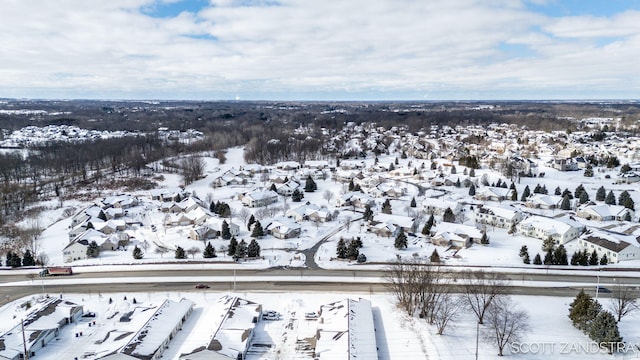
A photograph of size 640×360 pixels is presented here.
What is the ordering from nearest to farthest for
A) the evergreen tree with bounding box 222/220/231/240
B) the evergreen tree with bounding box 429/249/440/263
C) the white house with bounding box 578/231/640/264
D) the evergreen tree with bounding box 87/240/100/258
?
1. the evergreen tree with bounding box 429/249/440/263
2. the white house with bounding box 578/231/640/264
3. the evergreen tree with bounding box 87/240/100/258
4. the evergreen tree with bounding box 222/220/231/240

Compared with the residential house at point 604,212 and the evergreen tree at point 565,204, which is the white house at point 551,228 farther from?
the evergreen tree at point 565,204

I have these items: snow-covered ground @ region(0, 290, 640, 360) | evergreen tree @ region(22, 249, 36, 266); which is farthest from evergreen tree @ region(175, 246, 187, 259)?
evergreen tree @ region(22, 249, 36, 266)

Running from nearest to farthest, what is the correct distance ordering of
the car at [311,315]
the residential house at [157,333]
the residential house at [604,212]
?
the residential house at [157,333], the car at [311,315], the residential house at [604,212]

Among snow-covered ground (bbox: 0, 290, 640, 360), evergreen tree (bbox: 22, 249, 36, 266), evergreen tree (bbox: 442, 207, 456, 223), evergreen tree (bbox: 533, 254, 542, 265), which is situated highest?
evergreen tree (bbox: 442, 207, 456, 223)

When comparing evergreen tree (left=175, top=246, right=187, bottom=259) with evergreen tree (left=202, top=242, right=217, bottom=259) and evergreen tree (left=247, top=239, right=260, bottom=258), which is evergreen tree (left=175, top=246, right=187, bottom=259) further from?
evergreen tree (left=247, top=239, right=260, bottom=258)

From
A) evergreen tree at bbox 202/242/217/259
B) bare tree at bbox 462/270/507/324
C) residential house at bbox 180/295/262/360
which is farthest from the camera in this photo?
evergreen tree at bbox 202/242/217/259

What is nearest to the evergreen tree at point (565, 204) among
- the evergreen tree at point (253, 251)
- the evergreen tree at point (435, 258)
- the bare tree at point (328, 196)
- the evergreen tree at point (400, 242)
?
the evergreen tree at point (400, 242)

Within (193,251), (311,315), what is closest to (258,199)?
(193,251)

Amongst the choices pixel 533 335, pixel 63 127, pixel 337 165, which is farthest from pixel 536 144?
pixel 63 127
